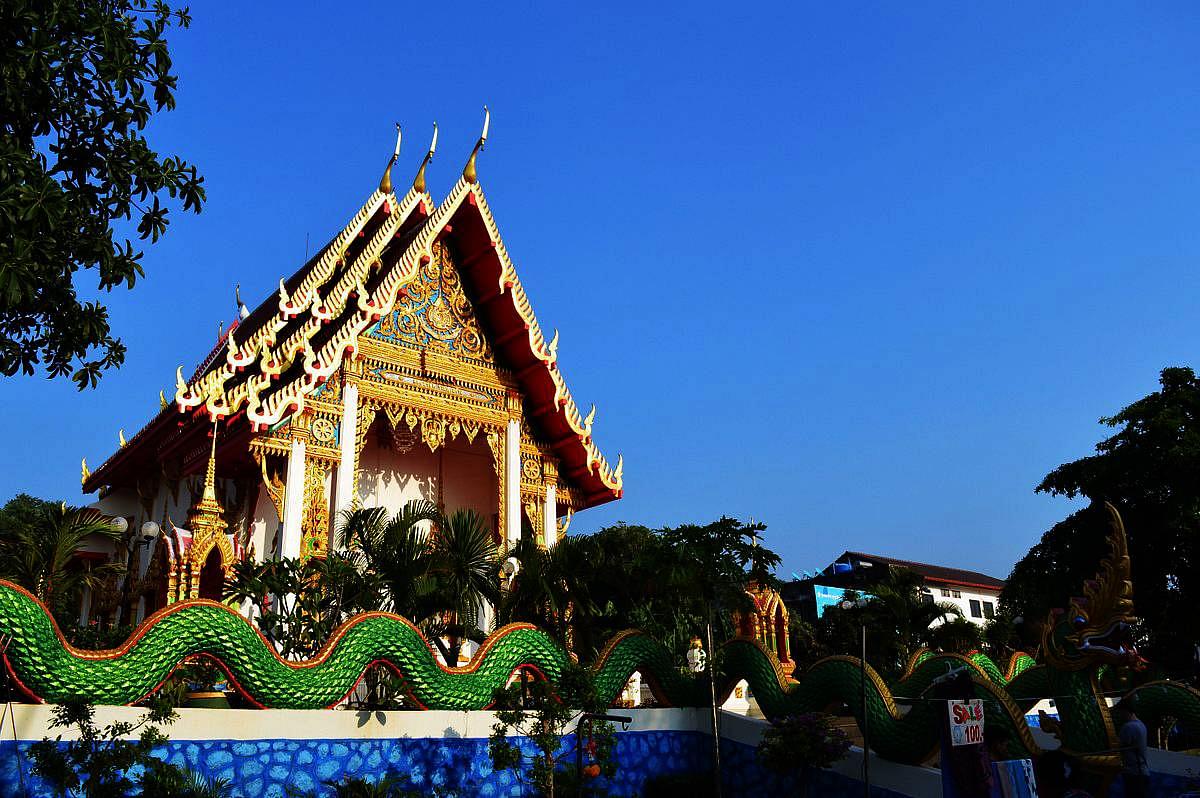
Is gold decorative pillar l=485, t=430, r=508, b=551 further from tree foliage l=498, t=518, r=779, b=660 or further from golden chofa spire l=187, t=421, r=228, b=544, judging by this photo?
golden chofa spire l=187, t=421, r=228, b=544

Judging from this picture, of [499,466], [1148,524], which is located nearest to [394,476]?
[499,466]

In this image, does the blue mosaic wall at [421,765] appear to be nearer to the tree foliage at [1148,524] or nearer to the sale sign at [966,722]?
the sale sign at [966,722]

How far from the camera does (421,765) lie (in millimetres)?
8031

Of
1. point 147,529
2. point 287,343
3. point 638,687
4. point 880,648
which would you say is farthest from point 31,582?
point 880,648

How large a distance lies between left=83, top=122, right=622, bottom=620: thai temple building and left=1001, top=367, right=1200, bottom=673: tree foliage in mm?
11474

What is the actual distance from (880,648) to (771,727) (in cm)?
1371

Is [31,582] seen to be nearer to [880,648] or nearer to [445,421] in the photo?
[445,421]

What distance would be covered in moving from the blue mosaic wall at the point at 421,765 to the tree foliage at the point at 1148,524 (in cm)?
1298

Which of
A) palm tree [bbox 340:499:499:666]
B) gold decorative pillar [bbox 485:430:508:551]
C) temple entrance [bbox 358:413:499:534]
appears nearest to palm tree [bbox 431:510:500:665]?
palm tree [bbox 340:499:499:666]

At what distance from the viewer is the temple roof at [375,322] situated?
12.7 metres

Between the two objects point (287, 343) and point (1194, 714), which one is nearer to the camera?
point (1194, 714)

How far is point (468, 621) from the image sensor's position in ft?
35.1

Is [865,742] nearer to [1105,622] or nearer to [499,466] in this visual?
[1105,622]

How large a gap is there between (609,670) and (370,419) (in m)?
5.76
